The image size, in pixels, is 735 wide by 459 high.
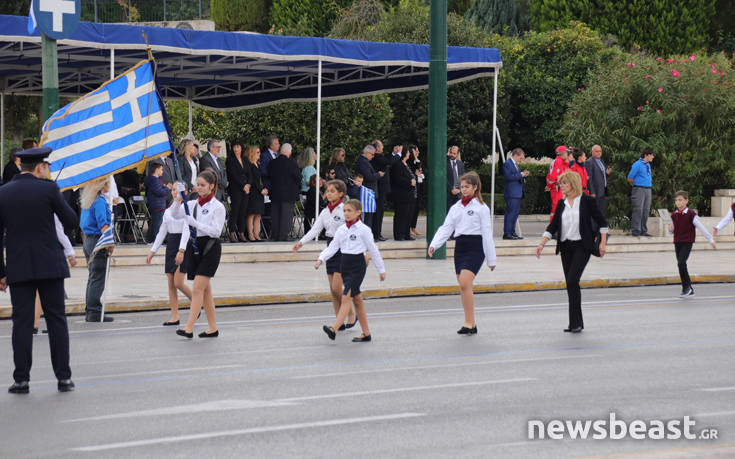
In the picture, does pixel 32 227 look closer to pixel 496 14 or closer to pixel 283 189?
pixel 283 189

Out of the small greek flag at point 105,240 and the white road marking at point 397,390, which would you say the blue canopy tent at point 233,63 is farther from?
the white road marking at point 397,390

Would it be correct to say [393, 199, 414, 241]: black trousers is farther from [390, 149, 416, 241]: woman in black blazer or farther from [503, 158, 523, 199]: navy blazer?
[503, 158, 523, 199]: navy blazer

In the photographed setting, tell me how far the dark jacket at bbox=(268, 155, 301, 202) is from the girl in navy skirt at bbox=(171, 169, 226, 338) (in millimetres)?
8708

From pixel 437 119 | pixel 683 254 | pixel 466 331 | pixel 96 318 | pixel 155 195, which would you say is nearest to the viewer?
pixel 466 331

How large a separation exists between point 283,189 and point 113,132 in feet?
26.2

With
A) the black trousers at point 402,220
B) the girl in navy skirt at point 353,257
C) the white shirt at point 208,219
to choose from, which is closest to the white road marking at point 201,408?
the girl in navy skirt at point 353,257

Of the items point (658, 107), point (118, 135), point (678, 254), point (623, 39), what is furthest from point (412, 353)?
point (623, 39)

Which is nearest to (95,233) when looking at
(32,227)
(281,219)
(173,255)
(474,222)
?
(173,255)

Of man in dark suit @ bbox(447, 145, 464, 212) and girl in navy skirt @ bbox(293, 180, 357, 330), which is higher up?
man in dark suit @ bbox(447, 145, 464, 212)

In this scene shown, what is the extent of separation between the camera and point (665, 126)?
24391mm

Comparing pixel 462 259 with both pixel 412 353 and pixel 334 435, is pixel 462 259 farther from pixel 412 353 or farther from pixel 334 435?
pixel 334 435

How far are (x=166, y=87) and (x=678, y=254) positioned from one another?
14729mm

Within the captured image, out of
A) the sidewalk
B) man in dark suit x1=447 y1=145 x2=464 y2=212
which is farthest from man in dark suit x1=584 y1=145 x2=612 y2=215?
man in dark suit x1=447 y1=145 x2=464 y2=212

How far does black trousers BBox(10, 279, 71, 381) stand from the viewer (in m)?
8.31
